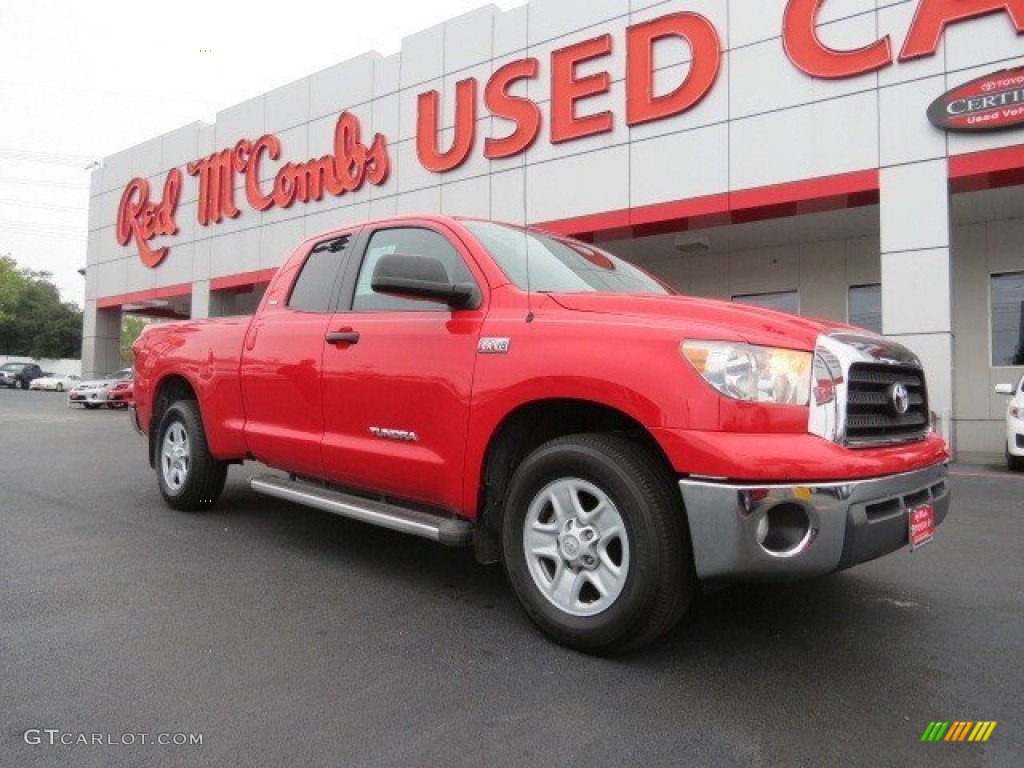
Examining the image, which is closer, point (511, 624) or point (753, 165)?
point (511, 624)

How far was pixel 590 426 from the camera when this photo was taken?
315 centimetres

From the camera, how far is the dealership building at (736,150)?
10.2 meters

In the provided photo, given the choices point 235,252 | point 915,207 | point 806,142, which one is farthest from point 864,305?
point 235,252

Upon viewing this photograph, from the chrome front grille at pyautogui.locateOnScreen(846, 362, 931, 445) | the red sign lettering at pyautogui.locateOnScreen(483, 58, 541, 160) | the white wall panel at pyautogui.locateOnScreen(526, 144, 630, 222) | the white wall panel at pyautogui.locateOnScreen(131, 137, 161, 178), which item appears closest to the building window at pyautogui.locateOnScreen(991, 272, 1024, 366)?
the white wall panel at pyautogui.locateOnScreen(526, 144, 630, 222)

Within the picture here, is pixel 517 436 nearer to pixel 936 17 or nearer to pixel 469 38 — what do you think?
pixel 936 17

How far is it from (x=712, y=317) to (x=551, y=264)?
42.6 inches

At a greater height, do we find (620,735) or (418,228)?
(418,228)

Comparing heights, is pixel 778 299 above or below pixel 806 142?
below

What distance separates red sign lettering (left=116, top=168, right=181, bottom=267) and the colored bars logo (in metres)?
23.9

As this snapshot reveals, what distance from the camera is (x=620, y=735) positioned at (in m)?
2.22

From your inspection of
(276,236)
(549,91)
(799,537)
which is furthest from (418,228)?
(276,236)

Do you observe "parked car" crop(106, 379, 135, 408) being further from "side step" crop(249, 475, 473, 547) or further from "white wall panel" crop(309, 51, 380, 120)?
"side step" crop(249, 475, 473, 547)

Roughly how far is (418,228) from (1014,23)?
1006 centimetres

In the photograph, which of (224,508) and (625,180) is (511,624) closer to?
(224,508)
